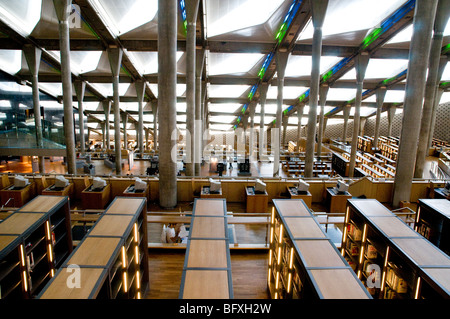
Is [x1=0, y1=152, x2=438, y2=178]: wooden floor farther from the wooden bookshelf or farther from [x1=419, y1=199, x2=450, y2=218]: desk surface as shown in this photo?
the wooden bookshelf

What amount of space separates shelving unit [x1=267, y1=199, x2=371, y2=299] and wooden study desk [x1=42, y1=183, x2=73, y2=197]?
7.79 meters

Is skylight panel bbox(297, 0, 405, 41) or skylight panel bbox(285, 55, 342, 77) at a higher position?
skylight panel bbox(297, 0, 405, 41)

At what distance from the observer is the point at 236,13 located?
13.6 meters

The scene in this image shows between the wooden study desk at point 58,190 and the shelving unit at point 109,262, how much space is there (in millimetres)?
5363

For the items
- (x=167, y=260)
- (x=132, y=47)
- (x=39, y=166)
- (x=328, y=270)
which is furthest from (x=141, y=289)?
(x=39, y=166)

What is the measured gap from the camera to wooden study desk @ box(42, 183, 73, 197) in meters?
8.23

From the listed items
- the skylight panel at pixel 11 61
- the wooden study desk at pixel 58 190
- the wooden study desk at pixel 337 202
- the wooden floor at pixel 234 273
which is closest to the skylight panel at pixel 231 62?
the wooden study desk at pixel 58 190

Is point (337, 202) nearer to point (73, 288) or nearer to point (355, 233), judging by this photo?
point (355, 233)

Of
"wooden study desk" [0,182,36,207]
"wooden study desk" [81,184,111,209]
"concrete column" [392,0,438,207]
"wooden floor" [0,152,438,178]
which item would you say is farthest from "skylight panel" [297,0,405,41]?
"wooden study desk" [0,182,36,207]

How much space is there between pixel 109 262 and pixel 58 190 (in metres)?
7.31

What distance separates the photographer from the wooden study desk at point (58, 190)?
27.0ft

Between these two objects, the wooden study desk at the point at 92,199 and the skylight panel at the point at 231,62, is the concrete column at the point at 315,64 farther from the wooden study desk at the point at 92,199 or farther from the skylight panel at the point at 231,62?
the wooden study desk at the point at 92,199

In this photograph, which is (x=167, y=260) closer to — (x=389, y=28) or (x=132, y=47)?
(x=132, y=47)

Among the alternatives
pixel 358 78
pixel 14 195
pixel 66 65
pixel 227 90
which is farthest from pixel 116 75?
pixel 358 78
